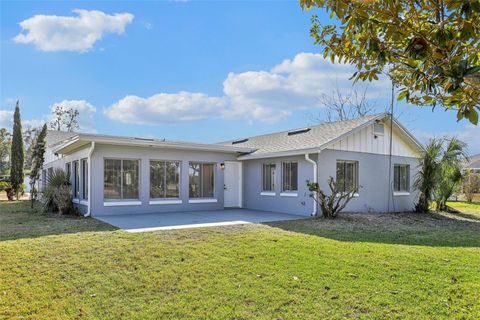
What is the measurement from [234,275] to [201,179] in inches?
415

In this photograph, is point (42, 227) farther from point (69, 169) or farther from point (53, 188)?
point (69, 169)

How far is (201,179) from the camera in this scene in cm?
1605

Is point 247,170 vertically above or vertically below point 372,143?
below

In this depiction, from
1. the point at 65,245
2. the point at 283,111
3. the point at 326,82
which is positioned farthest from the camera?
the point at 326,82

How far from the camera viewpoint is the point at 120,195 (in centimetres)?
1389

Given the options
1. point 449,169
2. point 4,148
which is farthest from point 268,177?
point 4,148

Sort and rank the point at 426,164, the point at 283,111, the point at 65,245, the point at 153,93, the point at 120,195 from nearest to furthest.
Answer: the point at 65,245
the point at 120,195
the point at 426,164
the point at 153,93
the point at 283,111

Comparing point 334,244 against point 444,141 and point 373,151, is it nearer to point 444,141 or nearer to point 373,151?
point 373,151

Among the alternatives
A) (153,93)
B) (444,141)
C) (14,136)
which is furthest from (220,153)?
(14,136)

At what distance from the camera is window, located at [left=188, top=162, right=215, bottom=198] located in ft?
51.6

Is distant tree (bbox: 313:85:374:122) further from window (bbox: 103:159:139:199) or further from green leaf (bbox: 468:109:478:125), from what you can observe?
green leaf (bbox: 468:109:478:125)

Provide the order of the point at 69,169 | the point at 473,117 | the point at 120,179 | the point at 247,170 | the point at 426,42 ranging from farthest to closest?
the point at 247,170 < the point at 69,169 < the point at 120,179 < the point at 426,42 < the point at 473,117

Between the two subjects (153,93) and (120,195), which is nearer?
(120,195)

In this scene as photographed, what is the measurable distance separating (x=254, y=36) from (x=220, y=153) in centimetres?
549
